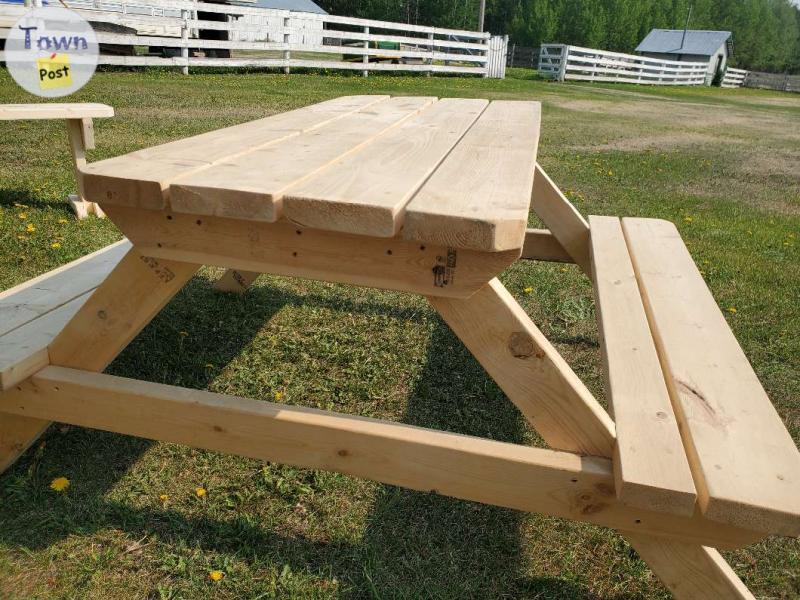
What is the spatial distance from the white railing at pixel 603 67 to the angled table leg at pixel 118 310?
2223cm

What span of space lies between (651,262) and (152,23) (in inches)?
480

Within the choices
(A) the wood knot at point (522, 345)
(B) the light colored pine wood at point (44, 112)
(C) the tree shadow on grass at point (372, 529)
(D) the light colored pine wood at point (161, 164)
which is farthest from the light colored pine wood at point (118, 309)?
(B) the light colored pine wood at point (44, 112)

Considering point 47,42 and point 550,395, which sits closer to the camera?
point 550,395

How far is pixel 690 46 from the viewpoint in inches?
1813

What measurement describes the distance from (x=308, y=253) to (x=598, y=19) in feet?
183

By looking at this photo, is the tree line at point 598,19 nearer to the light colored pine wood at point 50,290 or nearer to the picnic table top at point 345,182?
the light colored pine wood at point 50,290

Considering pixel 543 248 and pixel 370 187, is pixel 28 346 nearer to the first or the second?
pixel 370 187

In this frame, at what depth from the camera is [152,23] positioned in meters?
12.0

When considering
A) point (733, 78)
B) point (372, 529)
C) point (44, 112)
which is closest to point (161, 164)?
point (372, 529)

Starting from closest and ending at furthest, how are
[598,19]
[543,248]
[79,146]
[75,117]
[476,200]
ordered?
[476,200]
[543,248]
[75,117]
[79,146]
[598,19]

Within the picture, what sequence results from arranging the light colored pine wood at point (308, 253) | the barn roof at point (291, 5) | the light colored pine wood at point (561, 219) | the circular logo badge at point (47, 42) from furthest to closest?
the barn roof at point (291, 5)
the circular logo badge at point (47, 42)
the light colored pine wood at point (561, 219)
the light colored pine wood at point (308, 253)

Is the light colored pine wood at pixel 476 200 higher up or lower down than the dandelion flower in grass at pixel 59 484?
higher up

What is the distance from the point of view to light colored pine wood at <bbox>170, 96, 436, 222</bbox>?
49.0 inches

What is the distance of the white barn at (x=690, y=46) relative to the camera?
44.8 meters
